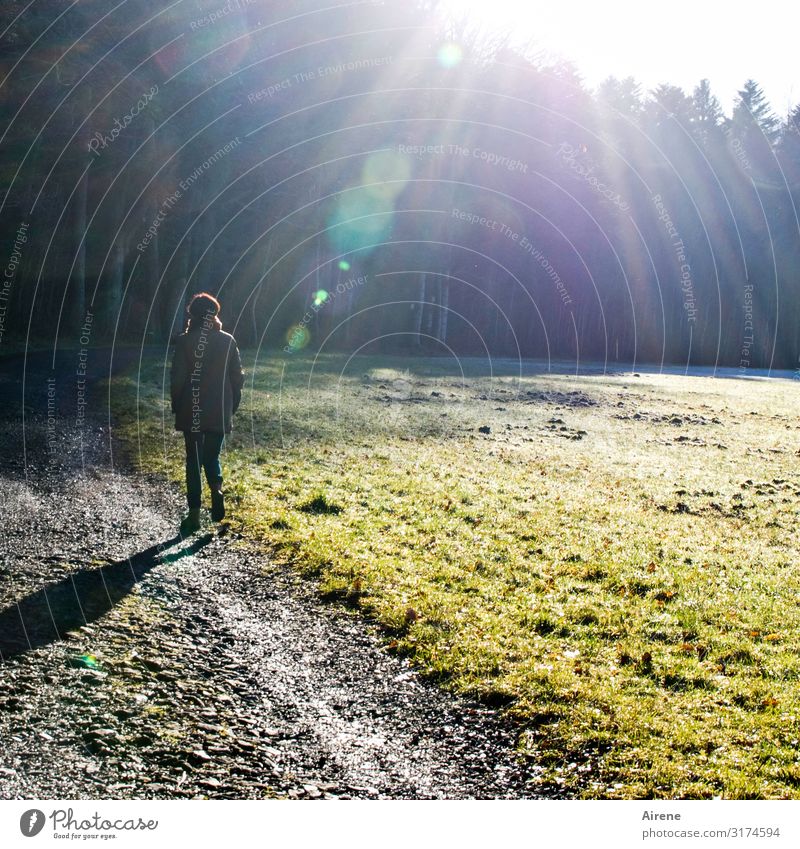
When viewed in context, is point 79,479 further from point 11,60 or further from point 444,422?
point 11,60

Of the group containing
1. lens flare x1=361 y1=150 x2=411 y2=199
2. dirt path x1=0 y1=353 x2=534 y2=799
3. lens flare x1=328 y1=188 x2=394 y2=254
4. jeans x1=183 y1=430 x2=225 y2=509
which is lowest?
dirt path x1=0 y1=353 x2=534 y2=799

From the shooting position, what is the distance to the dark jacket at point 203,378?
10.6 metres

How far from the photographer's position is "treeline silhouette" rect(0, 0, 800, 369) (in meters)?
30.3

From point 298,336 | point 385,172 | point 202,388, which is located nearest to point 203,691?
point 202,388

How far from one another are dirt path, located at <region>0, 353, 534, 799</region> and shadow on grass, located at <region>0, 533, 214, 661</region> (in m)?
0.02

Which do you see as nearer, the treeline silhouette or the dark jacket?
the dark jacket

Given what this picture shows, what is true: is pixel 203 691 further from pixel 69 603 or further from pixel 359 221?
pixel 359 221

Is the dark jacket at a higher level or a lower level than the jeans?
higher

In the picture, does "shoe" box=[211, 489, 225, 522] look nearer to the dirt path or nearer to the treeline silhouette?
the dirt path

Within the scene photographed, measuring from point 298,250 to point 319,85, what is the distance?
40.3 feet

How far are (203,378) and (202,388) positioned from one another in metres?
0.12

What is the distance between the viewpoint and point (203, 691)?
6.21 meters

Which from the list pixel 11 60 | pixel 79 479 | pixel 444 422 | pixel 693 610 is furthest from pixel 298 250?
pixel 693 610

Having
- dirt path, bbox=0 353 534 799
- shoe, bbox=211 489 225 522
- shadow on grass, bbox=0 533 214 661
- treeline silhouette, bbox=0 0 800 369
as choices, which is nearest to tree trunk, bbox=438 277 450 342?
treeline silhouette, bbox=0 0 800 369
